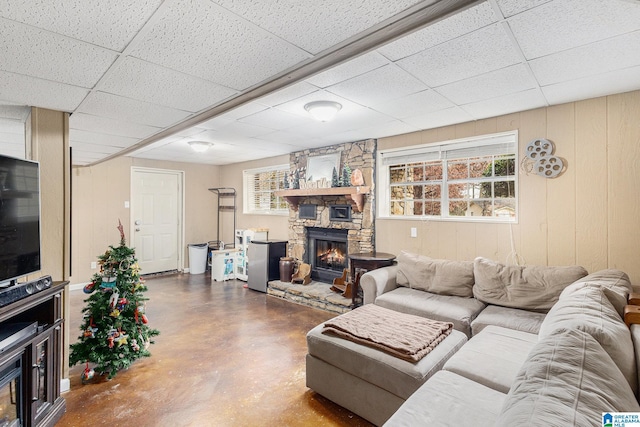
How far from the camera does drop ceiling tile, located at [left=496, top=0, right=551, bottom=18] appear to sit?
1.48m

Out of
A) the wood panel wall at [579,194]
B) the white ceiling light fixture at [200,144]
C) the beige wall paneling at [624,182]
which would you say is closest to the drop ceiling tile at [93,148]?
the white ceiling light fixture at [200,144]

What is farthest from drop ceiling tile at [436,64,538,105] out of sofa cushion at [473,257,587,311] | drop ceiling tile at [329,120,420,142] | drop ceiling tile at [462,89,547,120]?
sofa cushion at [473,257,587,311]

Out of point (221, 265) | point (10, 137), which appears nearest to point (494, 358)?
point (221, 265)

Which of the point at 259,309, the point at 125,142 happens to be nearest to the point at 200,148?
the point at 125,142

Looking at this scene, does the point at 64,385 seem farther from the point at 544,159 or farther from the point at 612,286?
the point at 544,159

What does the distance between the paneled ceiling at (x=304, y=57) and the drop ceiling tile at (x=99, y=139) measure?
0.33 metres

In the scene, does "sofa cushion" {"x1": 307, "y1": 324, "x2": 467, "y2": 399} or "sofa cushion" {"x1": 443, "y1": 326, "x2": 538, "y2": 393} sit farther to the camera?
"sofa cushion" {"x1": 307, "y1": 324, "x2": 467, "y2": 399}

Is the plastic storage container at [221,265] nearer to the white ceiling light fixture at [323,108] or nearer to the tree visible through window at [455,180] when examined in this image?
the tree visible through window at [455,180]

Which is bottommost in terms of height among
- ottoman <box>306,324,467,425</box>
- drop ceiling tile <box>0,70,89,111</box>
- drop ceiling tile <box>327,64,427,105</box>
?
ottoman <box>306,324,467,425</box>

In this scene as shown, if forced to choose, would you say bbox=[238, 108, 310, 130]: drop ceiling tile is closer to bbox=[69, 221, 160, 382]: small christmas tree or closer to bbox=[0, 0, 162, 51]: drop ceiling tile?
bbox=[0, 0, 162, 51]: drop ceiling tile

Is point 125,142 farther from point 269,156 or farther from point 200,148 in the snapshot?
point 269,156

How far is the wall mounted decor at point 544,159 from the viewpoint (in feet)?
9.89

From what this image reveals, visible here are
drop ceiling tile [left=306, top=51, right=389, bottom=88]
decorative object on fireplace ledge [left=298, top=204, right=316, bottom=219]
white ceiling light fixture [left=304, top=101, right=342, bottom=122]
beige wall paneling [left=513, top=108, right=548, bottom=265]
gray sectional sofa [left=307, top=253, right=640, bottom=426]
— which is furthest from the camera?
decorative object on fireplace ledge [left=298, top=204, right=316, bottom=219]

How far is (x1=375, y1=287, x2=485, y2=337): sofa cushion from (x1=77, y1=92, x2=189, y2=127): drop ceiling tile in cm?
273
